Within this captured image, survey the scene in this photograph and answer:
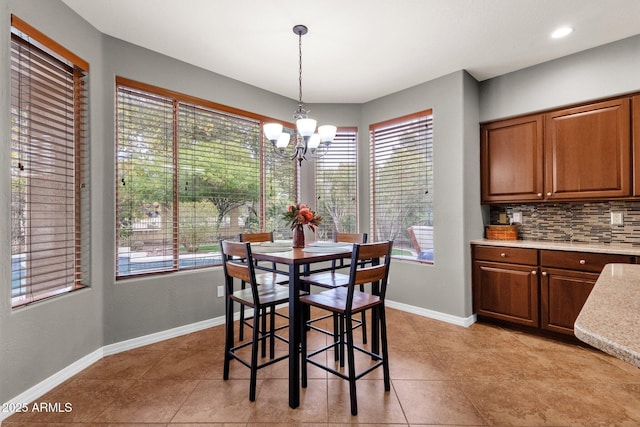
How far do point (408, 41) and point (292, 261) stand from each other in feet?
6.93

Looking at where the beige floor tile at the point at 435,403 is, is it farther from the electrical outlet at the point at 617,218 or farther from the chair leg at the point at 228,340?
the electrical outlet at the point at 617,218

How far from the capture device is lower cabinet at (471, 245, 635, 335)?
2.72 meters

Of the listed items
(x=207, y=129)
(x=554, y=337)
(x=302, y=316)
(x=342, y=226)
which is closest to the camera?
(x=302, y=316)

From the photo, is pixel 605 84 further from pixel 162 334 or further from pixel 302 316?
pixel 162 334

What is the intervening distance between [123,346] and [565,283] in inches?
150

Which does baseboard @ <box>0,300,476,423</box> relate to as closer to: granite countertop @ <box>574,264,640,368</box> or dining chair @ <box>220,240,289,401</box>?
dining chair @ <box>220,240,289,401</box>

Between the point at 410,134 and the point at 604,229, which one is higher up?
the point at 410,134

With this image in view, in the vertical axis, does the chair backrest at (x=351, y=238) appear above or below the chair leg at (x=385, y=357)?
above

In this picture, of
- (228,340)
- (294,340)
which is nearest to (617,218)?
(294,340)

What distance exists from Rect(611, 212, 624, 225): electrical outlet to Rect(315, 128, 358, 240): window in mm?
2561

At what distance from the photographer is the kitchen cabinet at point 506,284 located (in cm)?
300

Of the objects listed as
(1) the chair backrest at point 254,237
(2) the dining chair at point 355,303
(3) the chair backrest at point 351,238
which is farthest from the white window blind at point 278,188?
Answer: (2) the dining chair at point 355,303

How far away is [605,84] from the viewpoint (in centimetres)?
280

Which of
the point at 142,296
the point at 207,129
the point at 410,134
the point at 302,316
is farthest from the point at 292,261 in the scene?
the point at 410,134
